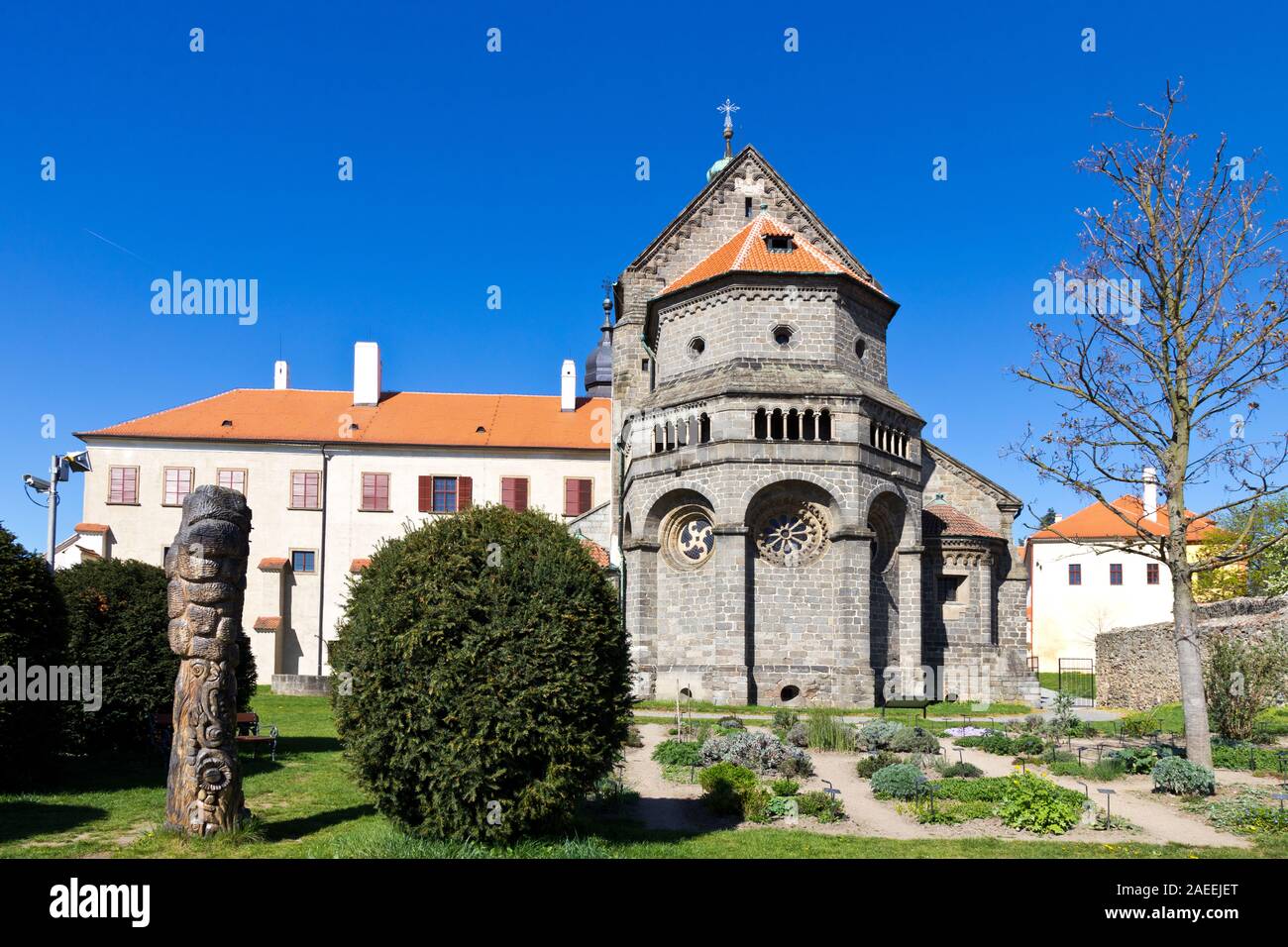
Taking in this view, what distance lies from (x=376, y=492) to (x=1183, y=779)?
35718 mm

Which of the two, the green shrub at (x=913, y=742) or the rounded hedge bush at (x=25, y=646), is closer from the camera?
the rounded hedge bush at (x=25, y=646)

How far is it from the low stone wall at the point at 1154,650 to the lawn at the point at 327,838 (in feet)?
53.8

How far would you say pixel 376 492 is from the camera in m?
44.1

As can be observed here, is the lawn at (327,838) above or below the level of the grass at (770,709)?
above

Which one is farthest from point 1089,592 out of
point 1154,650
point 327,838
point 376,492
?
point 327,838

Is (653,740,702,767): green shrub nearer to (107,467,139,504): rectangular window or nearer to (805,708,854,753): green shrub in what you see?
(805,708,854,753): green shrub


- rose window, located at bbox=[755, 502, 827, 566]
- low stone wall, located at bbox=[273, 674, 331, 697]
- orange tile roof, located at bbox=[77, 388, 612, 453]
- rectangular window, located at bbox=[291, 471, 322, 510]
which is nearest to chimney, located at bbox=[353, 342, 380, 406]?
orange tile roof, located at bbox=[77, 388, 612, 453]

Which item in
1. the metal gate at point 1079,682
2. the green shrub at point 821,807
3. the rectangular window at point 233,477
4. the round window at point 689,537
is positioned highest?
the rectangular window at point 233,477

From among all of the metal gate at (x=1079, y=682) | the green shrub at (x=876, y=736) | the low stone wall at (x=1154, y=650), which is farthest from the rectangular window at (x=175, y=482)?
the low stone wall at (x=1154, y=650)

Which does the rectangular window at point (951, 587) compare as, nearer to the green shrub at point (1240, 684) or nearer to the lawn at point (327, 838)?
the green shrub at point (1240, 684)

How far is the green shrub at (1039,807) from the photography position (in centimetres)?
1273

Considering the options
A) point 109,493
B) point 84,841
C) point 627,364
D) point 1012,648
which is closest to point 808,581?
point 1012,648

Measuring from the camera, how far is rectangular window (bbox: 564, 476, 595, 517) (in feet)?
146

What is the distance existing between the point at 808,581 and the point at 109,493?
31553 millimetres
